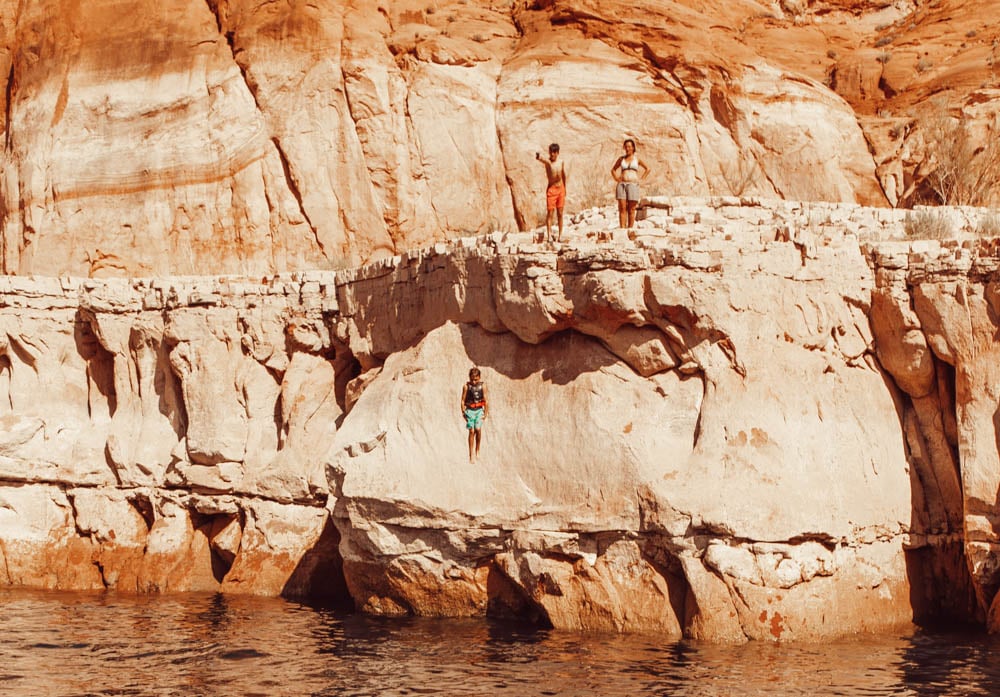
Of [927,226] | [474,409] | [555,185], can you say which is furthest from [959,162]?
[474,409]

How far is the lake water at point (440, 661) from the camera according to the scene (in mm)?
13258

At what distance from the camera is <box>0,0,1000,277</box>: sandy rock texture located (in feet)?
84.0

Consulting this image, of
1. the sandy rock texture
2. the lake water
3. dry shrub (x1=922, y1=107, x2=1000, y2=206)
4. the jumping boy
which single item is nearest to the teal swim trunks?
the jumping boy

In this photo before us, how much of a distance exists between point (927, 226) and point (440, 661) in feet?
26.1

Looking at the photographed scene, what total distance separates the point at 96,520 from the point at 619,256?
9.83 meters

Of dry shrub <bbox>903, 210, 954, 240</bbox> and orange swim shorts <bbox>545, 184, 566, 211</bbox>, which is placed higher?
orange swim shorts <bbox>545, 184, 566, 211</bbox>

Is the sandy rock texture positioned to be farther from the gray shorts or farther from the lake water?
the lake water

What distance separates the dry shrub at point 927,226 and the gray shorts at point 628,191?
333 cm

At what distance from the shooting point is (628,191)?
1731cm

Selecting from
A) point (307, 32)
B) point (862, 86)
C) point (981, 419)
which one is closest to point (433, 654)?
point (981, 419)

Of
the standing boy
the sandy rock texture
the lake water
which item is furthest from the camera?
the sandy rock texture

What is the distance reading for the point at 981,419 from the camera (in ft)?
50.1

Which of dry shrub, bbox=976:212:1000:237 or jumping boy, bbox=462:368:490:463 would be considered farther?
dry shrub, bbox=976:212:1000:237

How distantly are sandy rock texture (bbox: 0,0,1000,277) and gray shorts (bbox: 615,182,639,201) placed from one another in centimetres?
762
